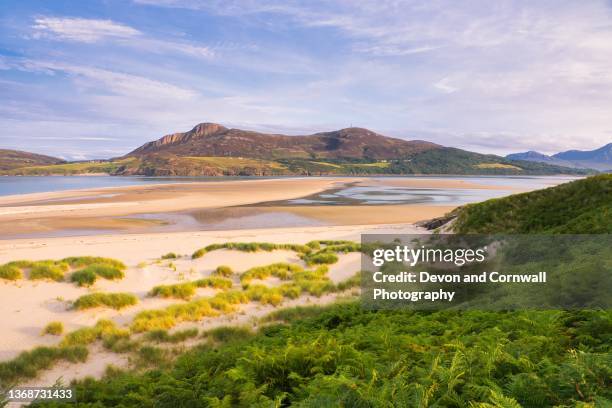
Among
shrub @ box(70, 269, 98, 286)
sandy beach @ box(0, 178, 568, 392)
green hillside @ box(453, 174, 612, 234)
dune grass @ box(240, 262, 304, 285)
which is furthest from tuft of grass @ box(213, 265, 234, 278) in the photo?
green hillside @ box(453, 174, 612, 234)

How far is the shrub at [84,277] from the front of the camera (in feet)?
48.1

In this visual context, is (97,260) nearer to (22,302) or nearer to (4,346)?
(22,302)

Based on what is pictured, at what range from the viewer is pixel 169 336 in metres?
10.8

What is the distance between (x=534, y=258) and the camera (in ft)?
38.8

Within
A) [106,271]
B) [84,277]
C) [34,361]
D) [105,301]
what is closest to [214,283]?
[105,301]

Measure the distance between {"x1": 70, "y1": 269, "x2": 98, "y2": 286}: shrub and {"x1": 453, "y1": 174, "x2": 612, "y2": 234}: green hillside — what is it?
60.7ft

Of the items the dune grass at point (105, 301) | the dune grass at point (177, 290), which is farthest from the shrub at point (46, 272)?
the dune grass at point (177, 290)

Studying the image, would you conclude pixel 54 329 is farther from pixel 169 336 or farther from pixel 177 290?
pixel 177 290

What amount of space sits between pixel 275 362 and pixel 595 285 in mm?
6657

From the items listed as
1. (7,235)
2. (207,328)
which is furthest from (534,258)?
(7,235)

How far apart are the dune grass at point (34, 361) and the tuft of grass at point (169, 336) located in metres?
1.72

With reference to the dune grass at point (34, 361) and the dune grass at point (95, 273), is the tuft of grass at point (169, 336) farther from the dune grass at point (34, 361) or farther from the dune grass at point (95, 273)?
the dune grass at point (95, 273)

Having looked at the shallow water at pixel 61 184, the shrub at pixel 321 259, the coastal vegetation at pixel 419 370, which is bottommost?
the shrub at pixel 321 259

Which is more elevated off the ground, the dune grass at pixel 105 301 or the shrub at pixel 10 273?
the shrub at pixel 10 273
